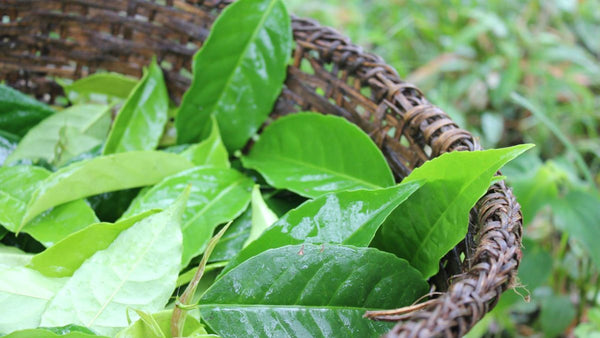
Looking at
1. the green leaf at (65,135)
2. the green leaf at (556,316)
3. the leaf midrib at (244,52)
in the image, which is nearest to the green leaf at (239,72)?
the leaf midrib at (244,52)

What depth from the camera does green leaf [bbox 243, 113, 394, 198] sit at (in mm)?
481

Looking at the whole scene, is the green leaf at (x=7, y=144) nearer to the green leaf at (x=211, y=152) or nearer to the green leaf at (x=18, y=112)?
the green leaf at (x=18, y=112)

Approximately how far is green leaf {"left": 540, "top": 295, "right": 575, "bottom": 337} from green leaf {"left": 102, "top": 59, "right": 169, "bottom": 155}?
0.60 metres

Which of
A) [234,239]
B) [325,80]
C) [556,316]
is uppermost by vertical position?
[325,80]

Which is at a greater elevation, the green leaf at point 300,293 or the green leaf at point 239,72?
the green leaf at point 239,72

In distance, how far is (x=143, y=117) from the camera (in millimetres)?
600

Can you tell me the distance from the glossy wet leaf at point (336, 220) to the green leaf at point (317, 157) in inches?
2.9

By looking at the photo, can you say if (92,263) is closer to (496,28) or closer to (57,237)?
(57,237)

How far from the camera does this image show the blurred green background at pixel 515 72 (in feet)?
3.01

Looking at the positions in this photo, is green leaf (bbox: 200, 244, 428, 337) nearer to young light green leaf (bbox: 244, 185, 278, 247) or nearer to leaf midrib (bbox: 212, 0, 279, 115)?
young light green leaf (bbox: 244, 185, 278, 247)

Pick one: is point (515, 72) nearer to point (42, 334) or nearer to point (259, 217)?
point (259, 217)

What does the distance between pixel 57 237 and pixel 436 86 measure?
0.99 m

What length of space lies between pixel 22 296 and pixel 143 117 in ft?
0.86

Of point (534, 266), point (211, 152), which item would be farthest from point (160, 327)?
point (534, 266)
